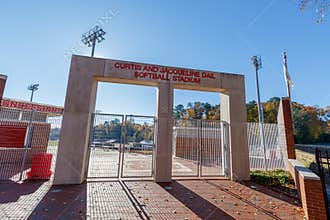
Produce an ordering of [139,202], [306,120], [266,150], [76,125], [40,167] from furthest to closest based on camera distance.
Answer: [306,120], [266,150], [40,167], [76,125], [139,202]

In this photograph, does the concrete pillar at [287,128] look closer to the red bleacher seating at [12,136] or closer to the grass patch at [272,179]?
the grass patch at [272,179]

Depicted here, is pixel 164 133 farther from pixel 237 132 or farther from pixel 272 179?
pixel 272 179

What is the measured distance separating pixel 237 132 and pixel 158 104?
3892 mm

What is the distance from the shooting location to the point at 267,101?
4047cm

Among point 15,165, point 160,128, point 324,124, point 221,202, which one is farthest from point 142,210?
point 324,124

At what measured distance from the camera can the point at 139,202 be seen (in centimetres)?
485

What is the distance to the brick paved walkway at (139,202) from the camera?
4086mm

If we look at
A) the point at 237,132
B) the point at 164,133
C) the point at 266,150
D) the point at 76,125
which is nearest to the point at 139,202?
the point at 164,133

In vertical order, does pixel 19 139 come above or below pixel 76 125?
below

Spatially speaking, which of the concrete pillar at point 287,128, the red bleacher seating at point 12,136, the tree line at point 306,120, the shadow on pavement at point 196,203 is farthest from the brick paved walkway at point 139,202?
the tree line at point 306,120

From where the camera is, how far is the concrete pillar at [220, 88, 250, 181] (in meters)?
7.70

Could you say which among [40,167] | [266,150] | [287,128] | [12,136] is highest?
[287,128]

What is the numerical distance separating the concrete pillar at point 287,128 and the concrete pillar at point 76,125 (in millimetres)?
8824

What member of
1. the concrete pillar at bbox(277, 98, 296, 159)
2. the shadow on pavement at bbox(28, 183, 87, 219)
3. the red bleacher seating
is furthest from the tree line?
the shadow on pavement at bbox(28, 183, 87, 219)
